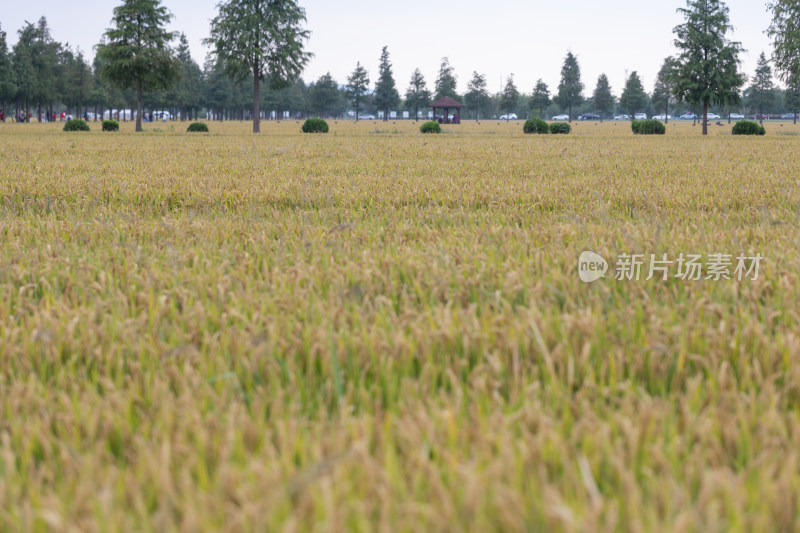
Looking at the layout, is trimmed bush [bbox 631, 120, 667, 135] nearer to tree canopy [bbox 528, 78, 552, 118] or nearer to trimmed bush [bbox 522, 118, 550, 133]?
trimmed bush [bbox 522, 118, 550, 133]

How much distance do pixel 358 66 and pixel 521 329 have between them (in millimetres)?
143100

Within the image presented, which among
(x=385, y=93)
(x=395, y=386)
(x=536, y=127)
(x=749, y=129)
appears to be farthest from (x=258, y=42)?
(x=385, y=93)

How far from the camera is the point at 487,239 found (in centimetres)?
441

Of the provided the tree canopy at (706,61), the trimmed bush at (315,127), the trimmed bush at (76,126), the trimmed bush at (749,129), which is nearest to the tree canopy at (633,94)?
the tree canopy at (706,61)

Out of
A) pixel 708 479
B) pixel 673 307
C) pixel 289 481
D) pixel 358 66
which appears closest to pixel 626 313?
pixel 673 307

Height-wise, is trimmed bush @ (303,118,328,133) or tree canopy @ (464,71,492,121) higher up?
tree canopy @ (464,71,492,121)

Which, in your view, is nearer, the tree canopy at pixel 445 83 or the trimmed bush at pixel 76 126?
the trimmed bush at pixel 76 126

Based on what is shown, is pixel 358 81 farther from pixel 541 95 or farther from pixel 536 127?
pixel 536 127

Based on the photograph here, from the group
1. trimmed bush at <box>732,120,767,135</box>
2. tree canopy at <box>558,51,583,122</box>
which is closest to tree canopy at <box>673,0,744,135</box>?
trimmed bush at <box>732,120,767,135</box>

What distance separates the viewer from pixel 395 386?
204cm

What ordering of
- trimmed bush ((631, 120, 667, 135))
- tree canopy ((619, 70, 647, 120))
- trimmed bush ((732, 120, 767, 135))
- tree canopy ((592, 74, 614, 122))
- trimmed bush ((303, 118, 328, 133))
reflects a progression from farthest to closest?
tree canopy ((592, 74, 614, 122))
tree canopy ((619, 70, 647, 120))
trimmed bush ((631, 120, 667, 135))
trimmed bush ((303, 118, 328, 133))
trimmed bush ((732, 120, 767, 135))

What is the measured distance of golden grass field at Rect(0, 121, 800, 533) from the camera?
4.40 feet

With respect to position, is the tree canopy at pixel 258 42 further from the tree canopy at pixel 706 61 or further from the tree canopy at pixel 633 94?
the tree canopy at pixel 633 94

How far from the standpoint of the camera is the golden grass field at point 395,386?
52.8 inches
